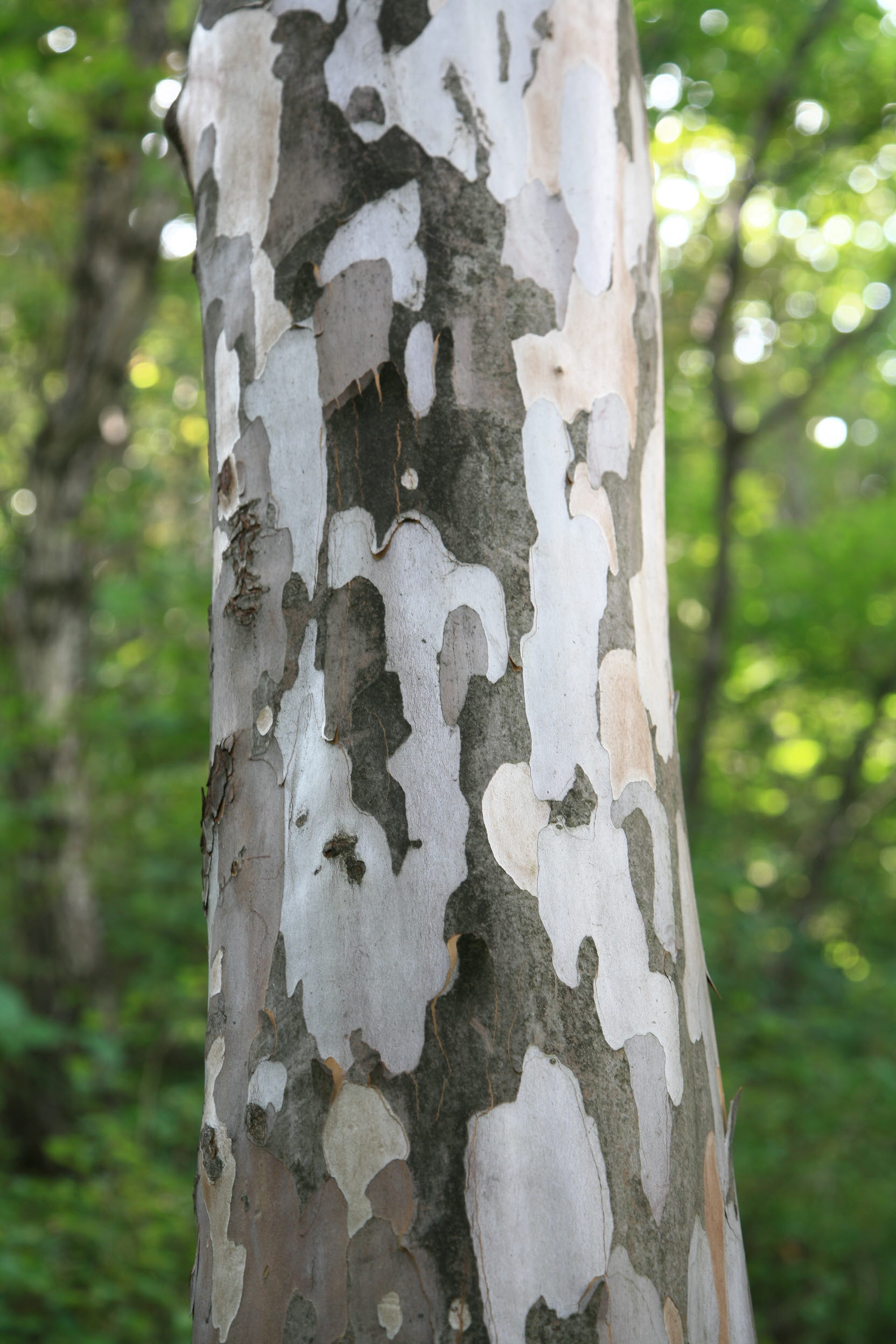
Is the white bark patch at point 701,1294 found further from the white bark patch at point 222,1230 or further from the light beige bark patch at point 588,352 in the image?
the light beige bark patch at point 588,352

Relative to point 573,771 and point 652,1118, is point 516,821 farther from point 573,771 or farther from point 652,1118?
point 652,1118

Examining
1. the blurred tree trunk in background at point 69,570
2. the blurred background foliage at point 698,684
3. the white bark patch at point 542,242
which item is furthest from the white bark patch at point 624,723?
the blurred tree trunk in background at point 69,570

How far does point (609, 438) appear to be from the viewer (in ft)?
2.91

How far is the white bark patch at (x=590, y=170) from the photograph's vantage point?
90 centimetres

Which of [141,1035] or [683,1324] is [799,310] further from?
[683,1324]

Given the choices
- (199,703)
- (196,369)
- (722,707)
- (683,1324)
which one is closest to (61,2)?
(196,369)

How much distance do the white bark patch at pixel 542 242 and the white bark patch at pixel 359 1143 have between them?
709 mm

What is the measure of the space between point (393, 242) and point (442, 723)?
449mm

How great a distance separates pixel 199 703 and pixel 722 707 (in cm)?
389

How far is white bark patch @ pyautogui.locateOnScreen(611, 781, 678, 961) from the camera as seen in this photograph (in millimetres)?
800

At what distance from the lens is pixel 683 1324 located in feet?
2.35

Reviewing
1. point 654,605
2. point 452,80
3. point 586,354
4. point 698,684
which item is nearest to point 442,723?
point 654,605

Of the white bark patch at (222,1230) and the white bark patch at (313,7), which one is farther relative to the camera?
the white bark patch at (313,7)

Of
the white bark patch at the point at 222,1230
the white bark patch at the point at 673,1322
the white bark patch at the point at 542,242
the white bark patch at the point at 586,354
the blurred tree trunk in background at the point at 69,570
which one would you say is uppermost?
the blurred tree trunk in background at the point at 69,570
